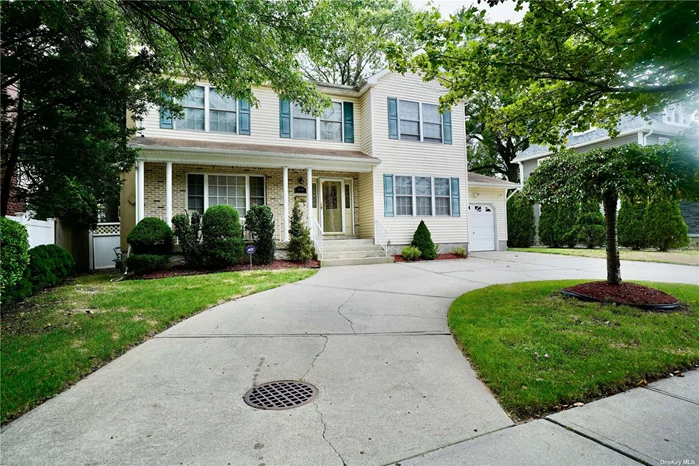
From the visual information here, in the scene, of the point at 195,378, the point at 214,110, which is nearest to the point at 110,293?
the point at 195,378

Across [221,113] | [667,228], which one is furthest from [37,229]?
[667,228]

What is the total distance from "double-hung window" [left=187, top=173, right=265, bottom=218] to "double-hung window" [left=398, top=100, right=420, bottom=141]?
19.4 ft

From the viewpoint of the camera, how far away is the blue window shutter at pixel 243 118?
12.9m

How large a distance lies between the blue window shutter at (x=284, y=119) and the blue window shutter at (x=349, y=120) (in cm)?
231

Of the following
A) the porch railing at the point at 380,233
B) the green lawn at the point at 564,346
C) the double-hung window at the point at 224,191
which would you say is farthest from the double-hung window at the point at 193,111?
the green lawn at the point at 564,346

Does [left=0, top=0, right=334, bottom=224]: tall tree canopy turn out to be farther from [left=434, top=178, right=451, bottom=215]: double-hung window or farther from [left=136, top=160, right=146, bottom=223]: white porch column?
[left=434, top=178, right=451, bottom=215]: double-hung window

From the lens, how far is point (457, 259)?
516 inches

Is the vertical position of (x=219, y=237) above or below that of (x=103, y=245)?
above

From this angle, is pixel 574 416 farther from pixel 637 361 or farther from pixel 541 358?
pixel 637 361

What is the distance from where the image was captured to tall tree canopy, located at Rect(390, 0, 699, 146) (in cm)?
465

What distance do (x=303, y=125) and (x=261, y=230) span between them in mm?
5135

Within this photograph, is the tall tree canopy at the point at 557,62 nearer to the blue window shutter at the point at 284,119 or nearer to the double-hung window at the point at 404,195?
the double-hung window at the point at 404,195

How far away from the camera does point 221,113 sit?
12734 mm

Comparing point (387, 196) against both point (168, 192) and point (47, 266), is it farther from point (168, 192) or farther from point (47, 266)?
point (47, 266)
